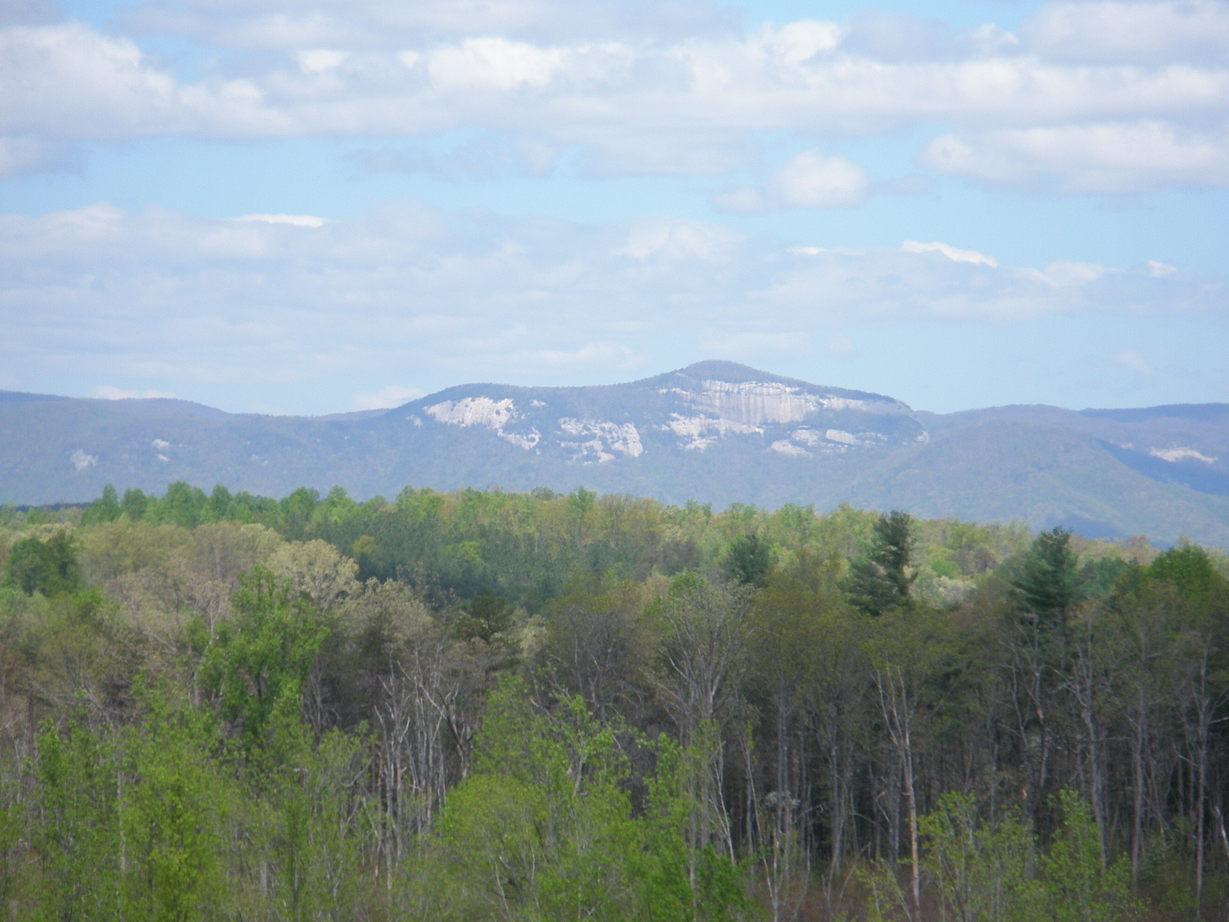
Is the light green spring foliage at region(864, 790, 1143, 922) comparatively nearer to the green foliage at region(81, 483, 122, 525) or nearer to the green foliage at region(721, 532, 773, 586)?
the green foliage at region(721, 532, 773, 586)

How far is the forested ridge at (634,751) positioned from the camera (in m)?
28.8

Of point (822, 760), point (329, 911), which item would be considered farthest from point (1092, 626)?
point (329, 911)

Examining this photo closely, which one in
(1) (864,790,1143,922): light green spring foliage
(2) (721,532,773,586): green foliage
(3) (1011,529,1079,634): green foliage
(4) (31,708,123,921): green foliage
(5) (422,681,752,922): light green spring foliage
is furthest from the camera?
(2) (721,532,773,586): green foliage

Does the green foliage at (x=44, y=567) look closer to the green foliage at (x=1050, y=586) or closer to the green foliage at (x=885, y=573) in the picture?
the green foliage at (x=885, y=573)

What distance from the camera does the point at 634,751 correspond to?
52.7 meters

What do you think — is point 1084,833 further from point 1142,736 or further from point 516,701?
point 516,701

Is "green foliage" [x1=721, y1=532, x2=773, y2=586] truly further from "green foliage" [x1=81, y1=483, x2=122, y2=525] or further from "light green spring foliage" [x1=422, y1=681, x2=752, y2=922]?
"green foliage" [x1=81, y1=483, x2=122, y2=525]

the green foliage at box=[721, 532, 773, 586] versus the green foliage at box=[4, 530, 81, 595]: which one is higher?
the green foliage at box=[721, 532, 773, 586]

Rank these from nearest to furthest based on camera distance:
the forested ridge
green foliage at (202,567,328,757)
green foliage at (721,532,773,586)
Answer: the forested ridge → green foliage at (202,567,328,757) → green foliage at (721,532,773,586)

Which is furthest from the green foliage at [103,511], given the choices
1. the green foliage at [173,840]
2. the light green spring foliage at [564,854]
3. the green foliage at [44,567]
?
the light green spring foliage at [564,854]

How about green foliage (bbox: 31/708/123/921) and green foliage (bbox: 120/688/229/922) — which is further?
green foliage (bbox: 31/708/123/921)

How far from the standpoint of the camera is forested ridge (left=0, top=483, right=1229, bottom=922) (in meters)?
28.8

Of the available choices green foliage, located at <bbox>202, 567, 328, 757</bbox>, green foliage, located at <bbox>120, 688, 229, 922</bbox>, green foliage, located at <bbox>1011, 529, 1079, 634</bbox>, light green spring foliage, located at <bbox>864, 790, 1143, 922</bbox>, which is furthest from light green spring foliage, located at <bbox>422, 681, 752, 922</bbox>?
green foliage, located at <bbox>1011, 529, 1079, 634</bbox>

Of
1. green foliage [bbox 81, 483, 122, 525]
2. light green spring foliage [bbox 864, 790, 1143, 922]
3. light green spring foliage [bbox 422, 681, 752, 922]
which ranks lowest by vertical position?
light green spring foliage [bbox 864, 790, 1143, 922]
